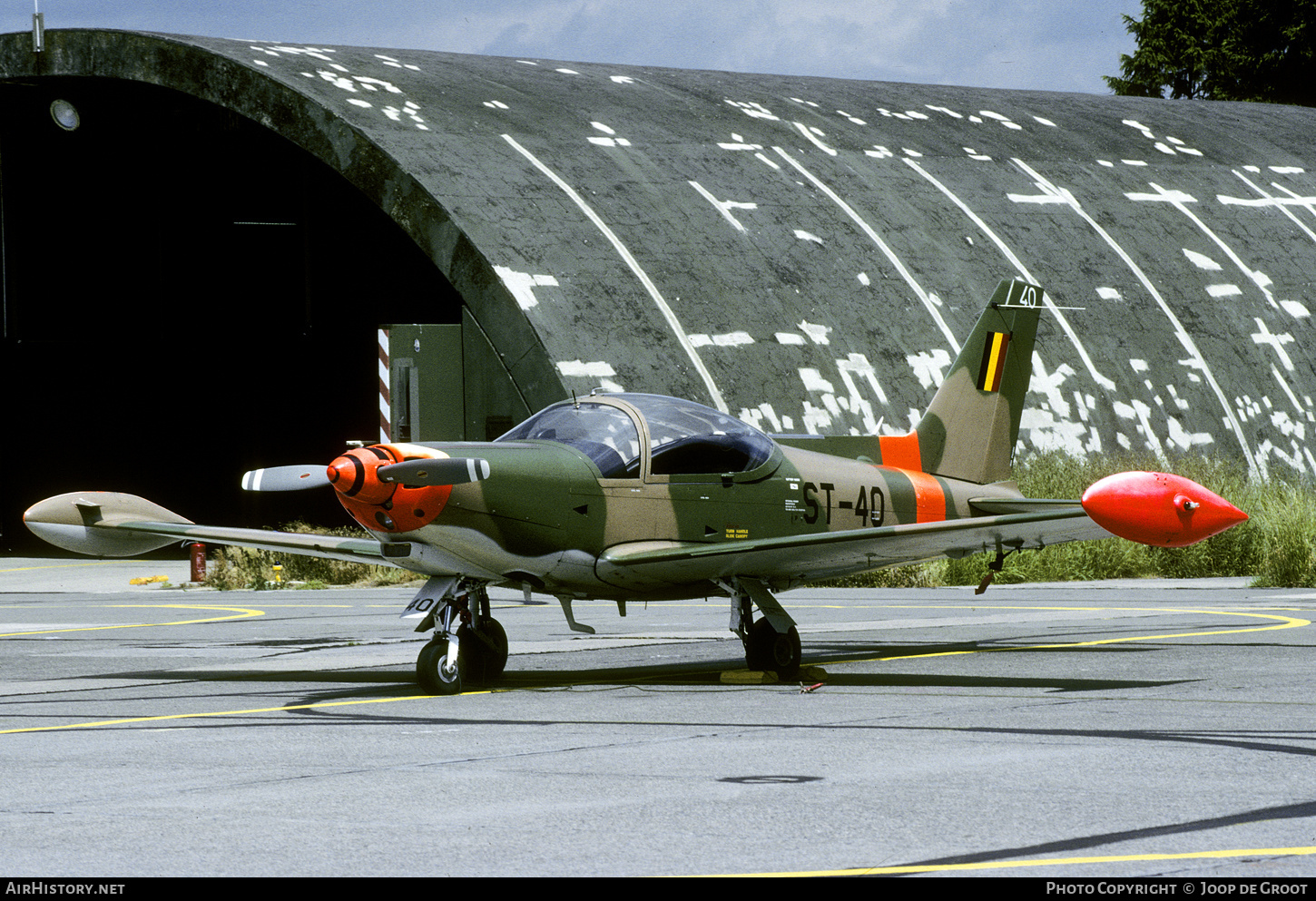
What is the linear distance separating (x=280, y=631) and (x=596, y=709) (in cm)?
852

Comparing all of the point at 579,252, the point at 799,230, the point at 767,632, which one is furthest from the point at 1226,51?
the point at 767,632

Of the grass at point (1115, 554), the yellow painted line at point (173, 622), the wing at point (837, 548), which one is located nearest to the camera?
the wing at point (837, 548)

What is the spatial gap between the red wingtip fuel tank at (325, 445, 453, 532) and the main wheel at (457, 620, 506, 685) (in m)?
1.40

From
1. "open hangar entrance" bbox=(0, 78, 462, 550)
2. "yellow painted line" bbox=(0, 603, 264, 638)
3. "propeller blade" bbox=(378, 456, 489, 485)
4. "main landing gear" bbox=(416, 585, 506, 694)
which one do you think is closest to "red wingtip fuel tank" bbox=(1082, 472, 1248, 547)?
"propeller blade" bbox=(378, 456, 489, 485)

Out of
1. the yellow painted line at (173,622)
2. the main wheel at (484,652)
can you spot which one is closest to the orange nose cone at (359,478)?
the main wheel at (484,652)

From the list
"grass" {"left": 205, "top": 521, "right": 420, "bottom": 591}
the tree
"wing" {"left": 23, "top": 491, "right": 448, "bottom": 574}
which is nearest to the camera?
"wing" {"left": 23, "top": 491, "right": 448, "bottom": 574}

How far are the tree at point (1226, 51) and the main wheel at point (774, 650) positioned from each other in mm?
56560

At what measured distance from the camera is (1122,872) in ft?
20.8

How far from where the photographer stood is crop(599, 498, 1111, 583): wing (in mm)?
12828

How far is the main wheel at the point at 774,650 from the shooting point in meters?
13.7

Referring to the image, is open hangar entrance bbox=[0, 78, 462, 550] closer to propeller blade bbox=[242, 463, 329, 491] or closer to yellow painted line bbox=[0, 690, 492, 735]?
propeller blade bbox=[242, 463, 329, 491]

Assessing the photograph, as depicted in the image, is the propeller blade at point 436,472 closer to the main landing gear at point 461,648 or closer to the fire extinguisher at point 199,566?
the main landing gear at point 461,648

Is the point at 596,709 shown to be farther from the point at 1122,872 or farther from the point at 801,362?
the point at 801,362
